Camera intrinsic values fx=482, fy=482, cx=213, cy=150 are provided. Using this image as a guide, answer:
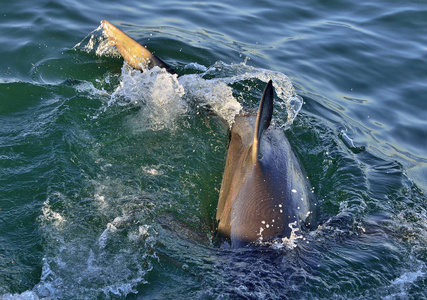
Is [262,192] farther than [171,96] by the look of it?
No

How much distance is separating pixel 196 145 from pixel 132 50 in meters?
1.94

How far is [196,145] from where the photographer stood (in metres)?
6.36

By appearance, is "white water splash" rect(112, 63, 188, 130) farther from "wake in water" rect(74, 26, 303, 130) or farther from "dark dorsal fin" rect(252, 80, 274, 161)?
"dark dorsal fin" rect(252, 80, 274, 161)

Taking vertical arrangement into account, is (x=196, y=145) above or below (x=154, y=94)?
below

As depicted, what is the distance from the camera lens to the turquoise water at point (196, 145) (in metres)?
4.20

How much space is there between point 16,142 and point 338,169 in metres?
4.05

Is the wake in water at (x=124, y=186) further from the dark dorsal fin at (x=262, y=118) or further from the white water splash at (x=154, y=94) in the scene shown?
the dark dorsal fin at (x=262, y=118)

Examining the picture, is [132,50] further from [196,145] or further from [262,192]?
[262,192]

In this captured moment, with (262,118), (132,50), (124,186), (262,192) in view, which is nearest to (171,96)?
(132,50)

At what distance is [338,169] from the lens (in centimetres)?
625

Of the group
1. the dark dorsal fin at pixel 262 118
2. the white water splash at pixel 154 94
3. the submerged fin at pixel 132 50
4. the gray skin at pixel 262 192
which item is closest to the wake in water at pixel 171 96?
the white water splash at pixel 154 94

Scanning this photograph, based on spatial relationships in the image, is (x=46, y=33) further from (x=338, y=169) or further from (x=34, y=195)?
(x=338, y=169)

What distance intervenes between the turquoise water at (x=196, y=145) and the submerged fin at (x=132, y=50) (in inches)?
Answer: 8.8

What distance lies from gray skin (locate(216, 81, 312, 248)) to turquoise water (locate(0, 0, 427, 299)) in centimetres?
19
